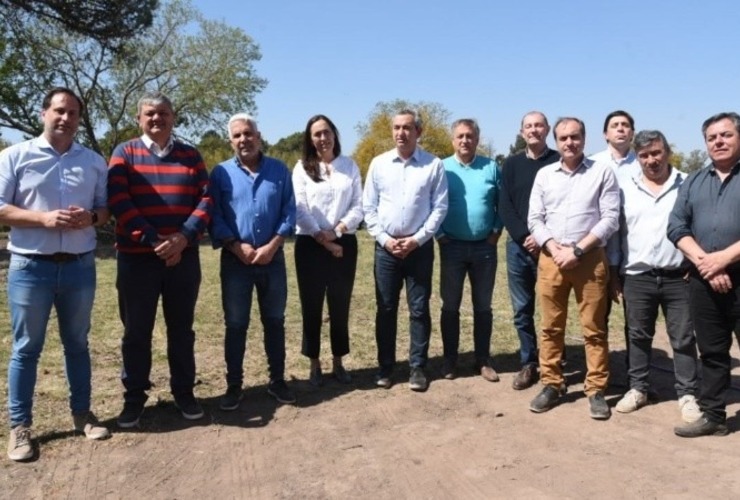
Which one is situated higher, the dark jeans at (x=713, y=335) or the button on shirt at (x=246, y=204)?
the button on shirt at (x=246, y=204)

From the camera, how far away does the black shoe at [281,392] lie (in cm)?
514

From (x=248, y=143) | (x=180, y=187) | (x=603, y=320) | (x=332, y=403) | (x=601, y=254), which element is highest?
(x=248, y=143)

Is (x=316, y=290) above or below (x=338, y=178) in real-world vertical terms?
below

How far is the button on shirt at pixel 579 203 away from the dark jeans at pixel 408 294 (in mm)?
1025

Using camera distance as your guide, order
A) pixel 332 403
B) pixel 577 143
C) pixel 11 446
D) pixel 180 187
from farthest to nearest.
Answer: pixel 332 403
pixel 577 143
pixel 180 187
pixel 11 446

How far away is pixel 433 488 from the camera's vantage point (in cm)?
367

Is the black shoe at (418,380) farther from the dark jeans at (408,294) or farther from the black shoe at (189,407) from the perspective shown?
the black shoe at (189,407)

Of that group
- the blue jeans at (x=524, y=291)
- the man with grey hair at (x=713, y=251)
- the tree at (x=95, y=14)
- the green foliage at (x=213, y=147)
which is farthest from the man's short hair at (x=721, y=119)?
the green foliage at (x=213, y=147)

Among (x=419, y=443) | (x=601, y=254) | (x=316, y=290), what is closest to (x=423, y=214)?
(x=316, y=290)

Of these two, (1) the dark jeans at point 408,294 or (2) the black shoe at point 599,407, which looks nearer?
(2) the black shoe at point 599,407

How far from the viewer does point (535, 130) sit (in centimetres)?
533

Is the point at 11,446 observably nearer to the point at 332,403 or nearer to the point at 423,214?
the point at 332,403

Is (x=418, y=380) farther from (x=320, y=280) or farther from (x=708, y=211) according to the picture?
(x=708, y=211)

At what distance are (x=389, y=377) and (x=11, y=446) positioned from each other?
2923mm
